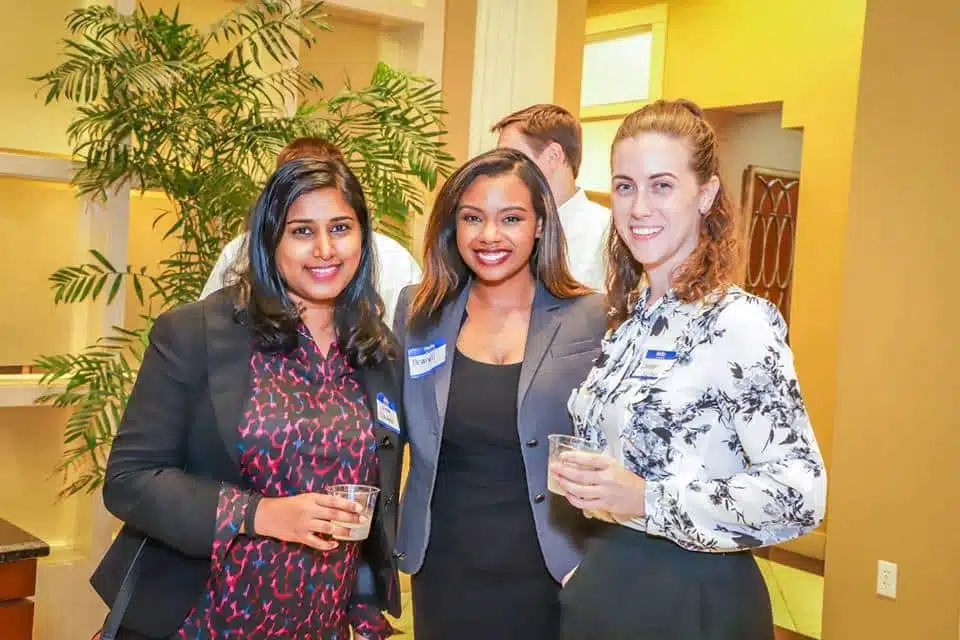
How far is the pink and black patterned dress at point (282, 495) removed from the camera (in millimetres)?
1971

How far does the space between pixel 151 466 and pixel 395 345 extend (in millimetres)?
600

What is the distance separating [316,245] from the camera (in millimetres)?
2078

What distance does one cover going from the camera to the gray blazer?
232 centimetres

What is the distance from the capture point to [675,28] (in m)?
7.71

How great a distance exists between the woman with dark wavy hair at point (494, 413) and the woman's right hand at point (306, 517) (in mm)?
526

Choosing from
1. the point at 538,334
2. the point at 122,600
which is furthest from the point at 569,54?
the point at 122,600

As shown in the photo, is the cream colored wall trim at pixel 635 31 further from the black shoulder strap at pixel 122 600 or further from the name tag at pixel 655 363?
the black shoulder strap at pixel 122 600

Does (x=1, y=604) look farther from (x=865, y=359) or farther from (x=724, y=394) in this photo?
(x=865, y=359)

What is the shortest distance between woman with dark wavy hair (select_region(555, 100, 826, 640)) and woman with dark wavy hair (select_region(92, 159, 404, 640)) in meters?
0.46

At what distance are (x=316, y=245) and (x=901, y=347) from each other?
295 cm

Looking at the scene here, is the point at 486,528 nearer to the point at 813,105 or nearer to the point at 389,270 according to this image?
the point at 389,270

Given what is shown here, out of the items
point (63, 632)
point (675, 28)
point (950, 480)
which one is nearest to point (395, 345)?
point (63, 632)

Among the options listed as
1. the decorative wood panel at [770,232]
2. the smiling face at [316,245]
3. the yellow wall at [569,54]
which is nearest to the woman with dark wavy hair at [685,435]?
the smiling face at [316,245]

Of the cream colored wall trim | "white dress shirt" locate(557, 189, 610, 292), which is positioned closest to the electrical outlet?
"white dress shirt" locate(557, 189, 610, 292)
